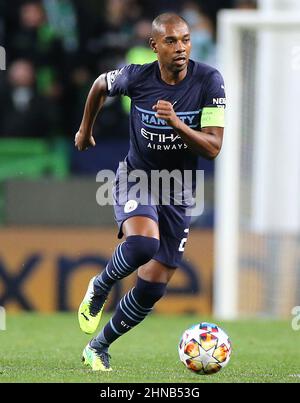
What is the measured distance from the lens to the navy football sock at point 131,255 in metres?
6.69

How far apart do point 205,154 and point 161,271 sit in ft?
2.91

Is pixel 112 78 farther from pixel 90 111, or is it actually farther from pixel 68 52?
pixel 68 52

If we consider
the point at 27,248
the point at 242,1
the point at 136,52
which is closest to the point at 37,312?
the point at 27,248

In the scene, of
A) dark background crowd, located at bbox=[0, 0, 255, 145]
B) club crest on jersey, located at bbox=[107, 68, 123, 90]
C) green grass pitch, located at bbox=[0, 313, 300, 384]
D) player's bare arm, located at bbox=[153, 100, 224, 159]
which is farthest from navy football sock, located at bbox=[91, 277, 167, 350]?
dark background crowd, located at bbox=[0, 0, 255, 145]

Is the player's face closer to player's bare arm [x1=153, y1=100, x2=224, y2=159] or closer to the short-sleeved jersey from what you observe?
the short-sleeved jersey

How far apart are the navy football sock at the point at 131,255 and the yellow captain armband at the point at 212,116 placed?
80cm

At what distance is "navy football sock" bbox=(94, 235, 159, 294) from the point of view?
263 inches

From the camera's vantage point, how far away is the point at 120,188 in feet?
23.7

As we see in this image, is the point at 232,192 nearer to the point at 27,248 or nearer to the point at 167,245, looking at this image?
the point at 27,248

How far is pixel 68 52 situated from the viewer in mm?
13992

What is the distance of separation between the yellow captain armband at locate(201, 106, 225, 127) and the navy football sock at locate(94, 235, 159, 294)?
0.80 metres

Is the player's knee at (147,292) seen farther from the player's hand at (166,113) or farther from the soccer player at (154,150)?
the player's hand at (166,113)

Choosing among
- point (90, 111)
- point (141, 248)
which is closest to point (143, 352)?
point (141, 248)

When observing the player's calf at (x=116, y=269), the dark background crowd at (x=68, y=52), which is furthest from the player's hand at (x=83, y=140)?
the dark background crowd at (x=68, y=52)
